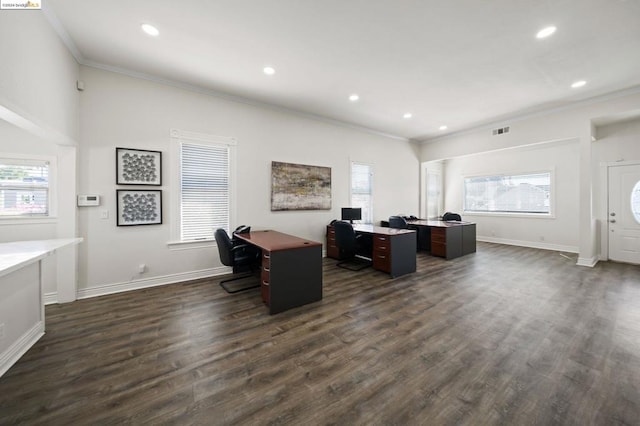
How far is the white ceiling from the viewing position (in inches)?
94.9

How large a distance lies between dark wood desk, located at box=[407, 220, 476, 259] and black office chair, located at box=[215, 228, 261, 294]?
4.06 meters

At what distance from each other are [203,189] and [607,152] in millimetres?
8224

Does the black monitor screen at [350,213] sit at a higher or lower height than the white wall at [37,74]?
lower

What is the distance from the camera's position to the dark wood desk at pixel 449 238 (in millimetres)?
5355

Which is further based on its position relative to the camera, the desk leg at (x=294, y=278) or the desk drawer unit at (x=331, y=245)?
the desk drawer unit at (x=331, y=245)

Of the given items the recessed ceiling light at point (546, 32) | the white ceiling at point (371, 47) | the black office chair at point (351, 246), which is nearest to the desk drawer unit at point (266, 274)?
the black office chair at point (351, 246)

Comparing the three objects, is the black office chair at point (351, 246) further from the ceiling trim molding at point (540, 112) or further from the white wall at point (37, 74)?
the ceiling trim molding at point (540, 112)

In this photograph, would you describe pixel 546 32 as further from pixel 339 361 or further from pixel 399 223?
pixel 339 361

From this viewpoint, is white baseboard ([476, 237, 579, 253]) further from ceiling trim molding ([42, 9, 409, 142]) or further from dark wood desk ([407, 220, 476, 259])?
ceiling trim molding ([42, 9, 409, 142])

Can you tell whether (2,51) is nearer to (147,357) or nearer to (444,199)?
(147,357)

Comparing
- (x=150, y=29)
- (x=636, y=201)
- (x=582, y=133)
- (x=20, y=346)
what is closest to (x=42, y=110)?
(x=150, y=29)

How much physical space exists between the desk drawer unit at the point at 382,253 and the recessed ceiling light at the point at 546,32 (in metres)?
3.18

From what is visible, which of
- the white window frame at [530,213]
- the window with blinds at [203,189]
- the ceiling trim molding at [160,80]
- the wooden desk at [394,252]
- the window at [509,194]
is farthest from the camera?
the window at [509,194]

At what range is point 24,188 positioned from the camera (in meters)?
3.05
